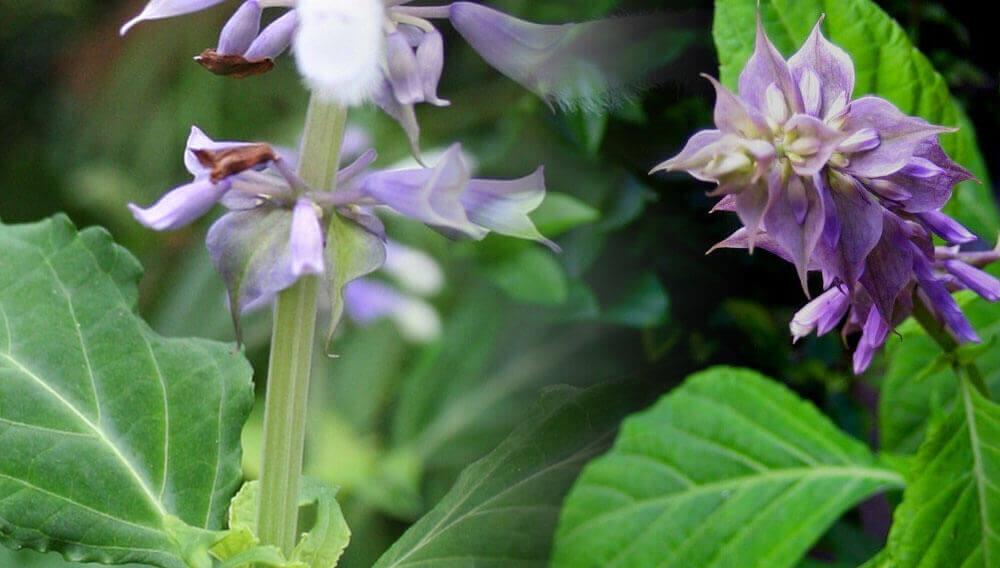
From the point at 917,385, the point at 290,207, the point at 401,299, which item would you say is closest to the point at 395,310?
the point at 401,299

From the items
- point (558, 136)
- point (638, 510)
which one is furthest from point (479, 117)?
point (638, 510)

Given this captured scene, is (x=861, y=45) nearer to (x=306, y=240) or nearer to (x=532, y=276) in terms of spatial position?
(x=532, y=276)

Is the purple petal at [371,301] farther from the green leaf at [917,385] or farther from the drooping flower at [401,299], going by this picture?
the green leaf at [917,385]

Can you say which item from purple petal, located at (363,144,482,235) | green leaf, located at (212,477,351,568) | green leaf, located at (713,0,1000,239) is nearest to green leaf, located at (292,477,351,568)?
green leaf, located at (212,477,351,568)

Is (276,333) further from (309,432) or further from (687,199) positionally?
(687,199)

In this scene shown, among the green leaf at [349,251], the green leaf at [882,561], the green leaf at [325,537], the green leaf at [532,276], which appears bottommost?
the green leaf at [882,561]

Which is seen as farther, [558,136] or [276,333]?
[558,136]

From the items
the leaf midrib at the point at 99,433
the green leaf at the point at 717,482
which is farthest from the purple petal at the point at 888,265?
the leaf midrib at the point at 99,433
